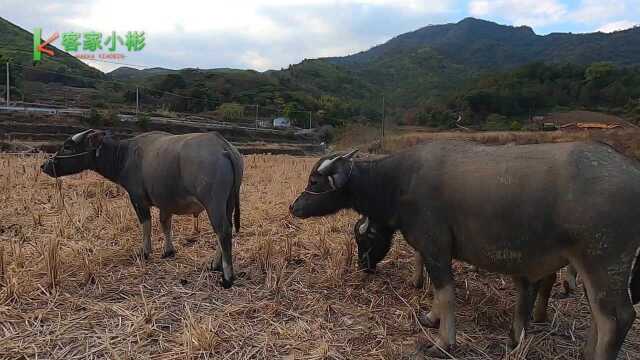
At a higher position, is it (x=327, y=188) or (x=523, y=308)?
(x=327, y=188)

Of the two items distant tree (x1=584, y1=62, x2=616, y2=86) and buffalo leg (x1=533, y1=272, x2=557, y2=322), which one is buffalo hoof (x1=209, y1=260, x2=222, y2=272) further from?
distant tree (x1=584, y1=62, x2=616, y2=86)

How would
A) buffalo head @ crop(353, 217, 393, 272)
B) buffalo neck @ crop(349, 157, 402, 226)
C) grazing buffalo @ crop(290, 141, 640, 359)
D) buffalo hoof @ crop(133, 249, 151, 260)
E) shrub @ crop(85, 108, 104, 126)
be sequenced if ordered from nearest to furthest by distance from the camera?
1. grazing buffalo @ crop(290, 141, 640, 359)
2. buffalo neck @ crop(349, 157, 402, 226)
3. buffalo head @ crop(353, 217, 393, 272)
4. buffalo hoof @ crop(133, 249, 151, 260)
5. shrub @ crop(85, 108, 104, 126)

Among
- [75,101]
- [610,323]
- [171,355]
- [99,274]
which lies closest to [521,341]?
[610,323]

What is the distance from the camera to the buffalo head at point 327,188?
4492 mm

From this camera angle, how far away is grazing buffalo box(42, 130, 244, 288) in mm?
4934

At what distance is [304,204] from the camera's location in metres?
4.66

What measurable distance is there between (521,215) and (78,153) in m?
5.68

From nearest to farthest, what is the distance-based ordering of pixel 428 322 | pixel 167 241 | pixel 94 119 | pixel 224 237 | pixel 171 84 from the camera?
pixel 428 322
pixel 224 237
pixel 167 241
pixel 94 119
pixel 171 84

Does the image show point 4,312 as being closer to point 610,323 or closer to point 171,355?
point 171,355

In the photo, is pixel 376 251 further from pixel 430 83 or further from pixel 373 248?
pixel 430 83

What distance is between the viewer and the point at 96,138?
6.18 m

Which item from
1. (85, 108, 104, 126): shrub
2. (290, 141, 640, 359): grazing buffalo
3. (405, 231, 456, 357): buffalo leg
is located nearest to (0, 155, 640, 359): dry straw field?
(405, 231, 456, 357): buffalo leg

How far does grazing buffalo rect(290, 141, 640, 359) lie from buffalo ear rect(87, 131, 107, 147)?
362 cm

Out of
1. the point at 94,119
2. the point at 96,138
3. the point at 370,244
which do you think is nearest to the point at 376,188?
the point at 370,244
